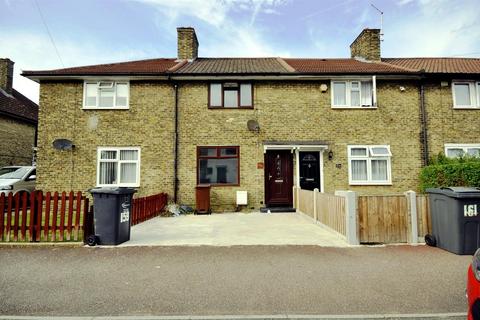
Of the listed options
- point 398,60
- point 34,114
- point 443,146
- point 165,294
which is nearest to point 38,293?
point 165,294

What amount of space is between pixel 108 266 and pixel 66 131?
29.1 ft

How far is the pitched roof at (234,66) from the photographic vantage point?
38.3ft

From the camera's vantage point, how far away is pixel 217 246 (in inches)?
224

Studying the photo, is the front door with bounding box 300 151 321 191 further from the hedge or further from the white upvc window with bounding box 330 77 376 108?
the hedge

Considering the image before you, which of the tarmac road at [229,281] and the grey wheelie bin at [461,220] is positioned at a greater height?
the grey wheelie bin at [461,220]

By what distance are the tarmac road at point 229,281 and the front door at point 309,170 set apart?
6017mm

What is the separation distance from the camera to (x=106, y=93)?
38.3 ft

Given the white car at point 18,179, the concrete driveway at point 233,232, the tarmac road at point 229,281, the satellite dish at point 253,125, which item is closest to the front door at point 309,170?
the satellite dish at point 253,125

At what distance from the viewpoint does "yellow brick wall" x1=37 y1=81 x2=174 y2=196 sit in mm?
11156

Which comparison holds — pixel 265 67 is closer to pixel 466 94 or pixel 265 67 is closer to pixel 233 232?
pixel 233 232

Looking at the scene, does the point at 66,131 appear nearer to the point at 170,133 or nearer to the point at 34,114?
the point at 170,133

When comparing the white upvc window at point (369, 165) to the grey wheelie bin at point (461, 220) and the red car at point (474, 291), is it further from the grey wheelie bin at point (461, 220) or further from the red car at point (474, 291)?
the red car at point (474, 291)

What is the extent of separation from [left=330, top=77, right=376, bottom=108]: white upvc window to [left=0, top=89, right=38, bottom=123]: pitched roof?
1790 centimetres

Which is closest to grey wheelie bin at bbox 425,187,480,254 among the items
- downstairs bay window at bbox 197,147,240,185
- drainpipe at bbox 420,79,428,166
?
drainpipe at bbox 420,79,428,166
